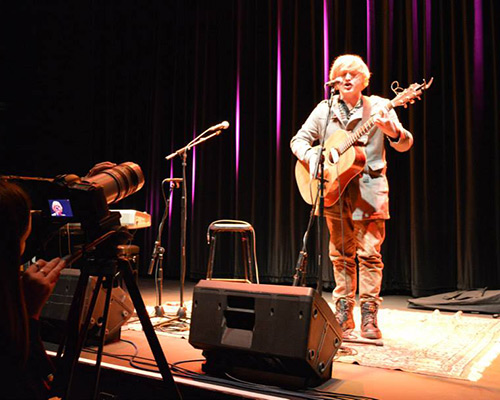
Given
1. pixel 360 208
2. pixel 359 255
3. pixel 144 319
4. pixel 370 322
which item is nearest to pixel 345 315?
pixel 370 322

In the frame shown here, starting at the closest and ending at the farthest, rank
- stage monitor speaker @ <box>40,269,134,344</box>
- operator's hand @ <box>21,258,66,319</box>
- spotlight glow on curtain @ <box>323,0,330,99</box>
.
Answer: operator's hand @ <box>21,258,66,319</box>, stage monitor speaker @ <box>40,269,134,344</box>, spotlight glow on curtain @ <box>323,0,330,99</box>

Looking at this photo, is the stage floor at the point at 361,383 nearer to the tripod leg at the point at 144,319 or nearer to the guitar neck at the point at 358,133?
the tripod leg at the point at 144,319

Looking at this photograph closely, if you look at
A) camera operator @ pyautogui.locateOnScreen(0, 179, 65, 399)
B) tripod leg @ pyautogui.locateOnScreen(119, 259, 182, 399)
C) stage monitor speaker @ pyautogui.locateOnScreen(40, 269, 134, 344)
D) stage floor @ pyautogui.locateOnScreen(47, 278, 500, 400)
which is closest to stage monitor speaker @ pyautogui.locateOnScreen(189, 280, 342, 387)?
stage floor @ pyautogui.locateOnScreen(47, 278, 500, 400)

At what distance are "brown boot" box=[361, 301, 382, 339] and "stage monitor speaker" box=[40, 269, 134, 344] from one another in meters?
1.35

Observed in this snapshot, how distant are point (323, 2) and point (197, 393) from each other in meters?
4.46

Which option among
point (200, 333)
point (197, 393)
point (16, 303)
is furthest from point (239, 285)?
point (16, 303)

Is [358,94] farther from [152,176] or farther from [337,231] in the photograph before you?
[152,176]

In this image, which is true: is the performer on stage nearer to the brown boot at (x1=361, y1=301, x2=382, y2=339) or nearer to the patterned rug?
the brown boot at (x1=361, y1=301, x2=382, y2=339)

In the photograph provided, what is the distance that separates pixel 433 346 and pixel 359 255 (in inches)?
24.7

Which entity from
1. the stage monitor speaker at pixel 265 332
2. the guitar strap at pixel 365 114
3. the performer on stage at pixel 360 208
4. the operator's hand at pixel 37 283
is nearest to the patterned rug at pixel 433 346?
the performer on stage at pixel 360 208

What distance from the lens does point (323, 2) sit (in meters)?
5.10

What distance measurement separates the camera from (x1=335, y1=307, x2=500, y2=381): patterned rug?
85.5 inches

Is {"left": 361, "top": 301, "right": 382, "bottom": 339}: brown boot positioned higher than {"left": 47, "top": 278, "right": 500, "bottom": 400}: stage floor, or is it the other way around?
{"left": 361, "top": 301, "right": 382, "bottom": 339}: brown boot

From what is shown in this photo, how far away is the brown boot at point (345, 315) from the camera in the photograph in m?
2.76
